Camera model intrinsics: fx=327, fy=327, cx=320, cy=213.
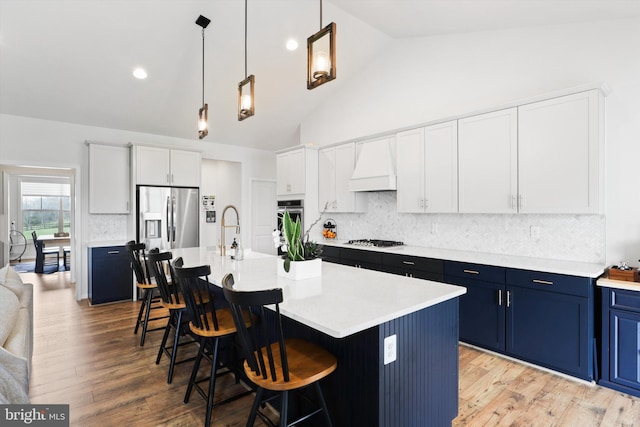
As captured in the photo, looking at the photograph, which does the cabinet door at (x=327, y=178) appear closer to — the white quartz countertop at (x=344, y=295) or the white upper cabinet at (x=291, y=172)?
the white upper cabinet at (x=291, y=172)

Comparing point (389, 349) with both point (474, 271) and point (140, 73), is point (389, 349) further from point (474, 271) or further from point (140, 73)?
point (140, 73)

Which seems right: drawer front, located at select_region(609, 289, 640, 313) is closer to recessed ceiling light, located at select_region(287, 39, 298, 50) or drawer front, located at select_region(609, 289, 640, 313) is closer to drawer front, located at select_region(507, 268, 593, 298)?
drawer front, located at select_region(507, 268, 593, 298)

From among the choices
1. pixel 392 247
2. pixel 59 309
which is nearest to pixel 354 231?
pixel 392 247

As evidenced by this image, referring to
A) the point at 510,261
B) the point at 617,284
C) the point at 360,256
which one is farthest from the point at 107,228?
the point at 617,284

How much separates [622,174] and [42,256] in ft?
32.9

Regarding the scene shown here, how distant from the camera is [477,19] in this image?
342 cm

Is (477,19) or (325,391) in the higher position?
(477,19)

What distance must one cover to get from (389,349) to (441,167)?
9.02 ft

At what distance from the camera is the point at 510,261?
10.1ft

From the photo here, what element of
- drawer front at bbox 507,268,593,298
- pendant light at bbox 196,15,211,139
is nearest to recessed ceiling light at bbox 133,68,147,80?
pendant light at bbox 196,15,211,139

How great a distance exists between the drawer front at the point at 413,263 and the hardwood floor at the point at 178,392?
2.78 ft

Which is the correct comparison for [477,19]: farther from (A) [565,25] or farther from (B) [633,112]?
(B) [633,112]

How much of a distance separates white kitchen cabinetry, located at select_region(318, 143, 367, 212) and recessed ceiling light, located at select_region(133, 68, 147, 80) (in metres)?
2.71

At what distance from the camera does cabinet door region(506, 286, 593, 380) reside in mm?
2576
